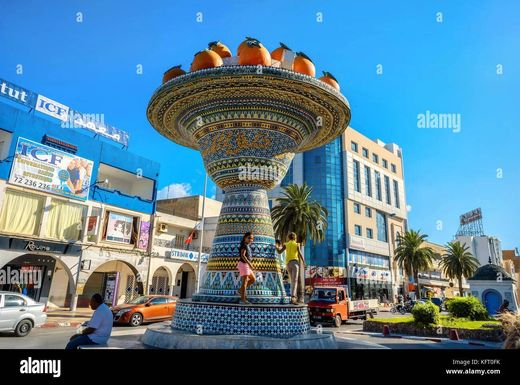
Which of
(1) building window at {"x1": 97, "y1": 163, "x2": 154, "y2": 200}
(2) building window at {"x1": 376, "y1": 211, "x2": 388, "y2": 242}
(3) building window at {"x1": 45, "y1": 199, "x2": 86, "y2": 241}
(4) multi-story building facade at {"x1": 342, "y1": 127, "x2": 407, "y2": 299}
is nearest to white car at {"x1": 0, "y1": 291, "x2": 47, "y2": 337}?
(3) building window at {"x1": 45, "y1": 199, "x2": 86, "y2": 241}

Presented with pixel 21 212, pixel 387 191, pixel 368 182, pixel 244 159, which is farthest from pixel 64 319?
pixel 387 191

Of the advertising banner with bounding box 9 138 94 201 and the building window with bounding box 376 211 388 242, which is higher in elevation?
the building window with bounding box 376 211 388 242

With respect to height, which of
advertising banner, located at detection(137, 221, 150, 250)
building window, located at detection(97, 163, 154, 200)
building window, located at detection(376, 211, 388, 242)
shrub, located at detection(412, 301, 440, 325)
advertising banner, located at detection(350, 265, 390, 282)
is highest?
building window, located at detection(376, 211, 388, 242)

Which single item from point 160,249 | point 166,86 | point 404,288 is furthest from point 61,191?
point 404,288

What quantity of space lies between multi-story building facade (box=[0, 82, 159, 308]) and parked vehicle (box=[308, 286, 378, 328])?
17.4 m

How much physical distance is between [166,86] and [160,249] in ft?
93.1

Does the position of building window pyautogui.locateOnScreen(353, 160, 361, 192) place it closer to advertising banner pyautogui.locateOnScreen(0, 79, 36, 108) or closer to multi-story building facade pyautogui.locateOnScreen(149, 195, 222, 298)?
multi-story building facade pyautogui.locateOnScreen(149, 195, 222, 298)

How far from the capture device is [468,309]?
20.7m

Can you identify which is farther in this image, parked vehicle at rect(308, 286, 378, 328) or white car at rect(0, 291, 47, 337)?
parked vehicle at rect(308, 286, 378, 328)

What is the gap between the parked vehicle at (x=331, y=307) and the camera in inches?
872

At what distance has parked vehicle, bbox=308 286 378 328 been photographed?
22.1 metres
